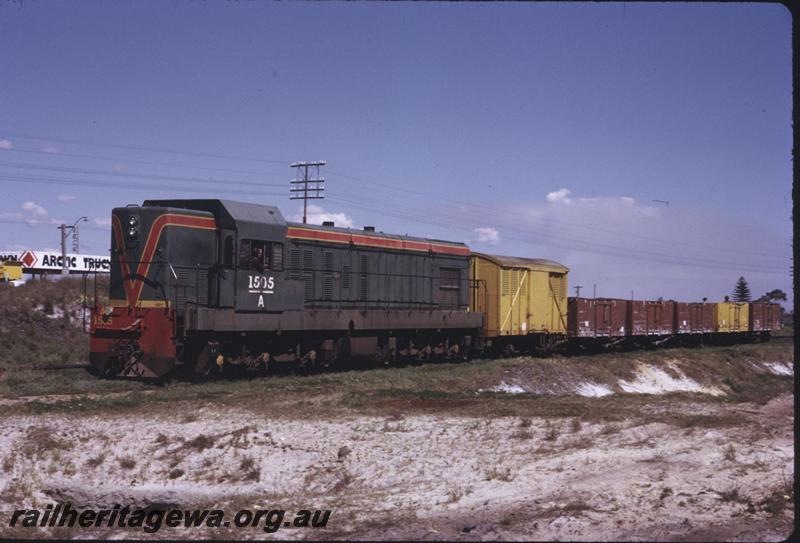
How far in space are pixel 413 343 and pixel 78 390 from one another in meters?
12.0

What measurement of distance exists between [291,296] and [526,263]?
507 inches

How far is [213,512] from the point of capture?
33.2ft

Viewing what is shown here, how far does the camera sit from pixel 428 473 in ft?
37.3

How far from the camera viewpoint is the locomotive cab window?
20.0m

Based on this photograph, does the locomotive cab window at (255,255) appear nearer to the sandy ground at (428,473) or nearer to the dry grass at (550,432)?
the sandy ground at (428,473)

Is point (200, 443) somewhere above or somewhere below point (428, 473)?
above

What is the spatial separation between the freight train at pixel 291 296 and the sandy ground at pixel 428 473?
13.5 feet

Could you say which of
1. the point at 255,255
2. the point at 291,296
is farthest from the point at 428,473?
the point at 291,296

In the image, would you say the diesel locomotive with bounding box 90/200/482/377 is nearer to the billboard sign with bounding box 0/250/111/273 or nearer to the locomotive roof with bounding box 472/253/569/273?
the locomotive roof with bounding box 472/253/569/273

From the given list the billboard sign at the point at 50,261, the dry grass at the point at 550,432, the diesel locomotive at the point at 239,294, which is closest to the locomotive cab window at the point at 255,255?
the diesel locomotive at the point at 239,294

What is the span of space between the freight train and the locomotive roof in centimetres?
8

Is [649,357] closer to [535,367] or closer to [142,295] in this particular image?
[535,367]

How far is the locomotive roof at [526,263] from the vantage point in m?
29.9

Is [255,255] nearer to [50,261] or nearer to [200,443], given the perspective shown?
[200,443]
